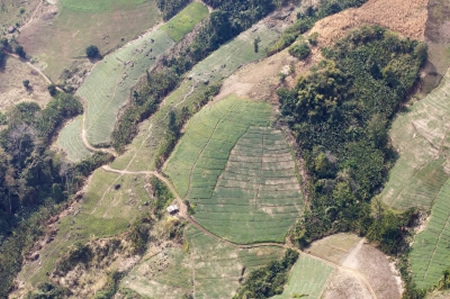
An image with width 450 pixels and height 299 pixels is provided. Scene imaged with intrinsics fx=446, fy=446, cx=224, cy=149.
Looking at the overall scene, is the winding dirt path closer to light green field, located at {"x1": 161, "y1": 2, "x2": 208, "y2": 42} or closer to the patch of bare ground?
the patch of bare ground

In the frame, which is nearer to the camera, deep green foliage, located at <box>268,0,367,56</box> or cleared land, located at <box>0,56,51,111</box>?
deep green foliage, located at <box>268,0,367,56</box>

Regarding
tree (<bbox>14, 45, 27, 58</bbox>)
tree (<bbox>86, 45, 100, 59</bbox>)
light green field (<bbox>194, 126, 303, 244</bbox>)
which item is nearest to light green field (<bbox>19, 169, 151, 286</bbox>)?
light green field (<bbox>194, 126, 303, 244</bbox>)

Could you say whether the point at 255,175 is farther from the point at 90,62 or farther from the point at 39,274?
the point at 90,62

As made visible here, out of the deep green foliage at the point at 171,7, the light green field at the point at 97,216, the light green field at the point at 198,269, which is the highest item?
the deep green foliage at the point at 171,7

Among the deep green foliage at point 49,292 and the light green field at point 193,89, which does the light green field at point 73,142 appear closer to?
the light green field at point 193,89

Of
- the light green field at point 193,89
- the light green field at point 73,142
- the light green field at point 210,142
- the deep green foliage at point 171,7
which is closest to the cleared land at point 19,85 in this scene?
the light green field at point 73,142

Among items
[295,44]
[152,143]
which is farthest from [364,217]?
[152,143]
